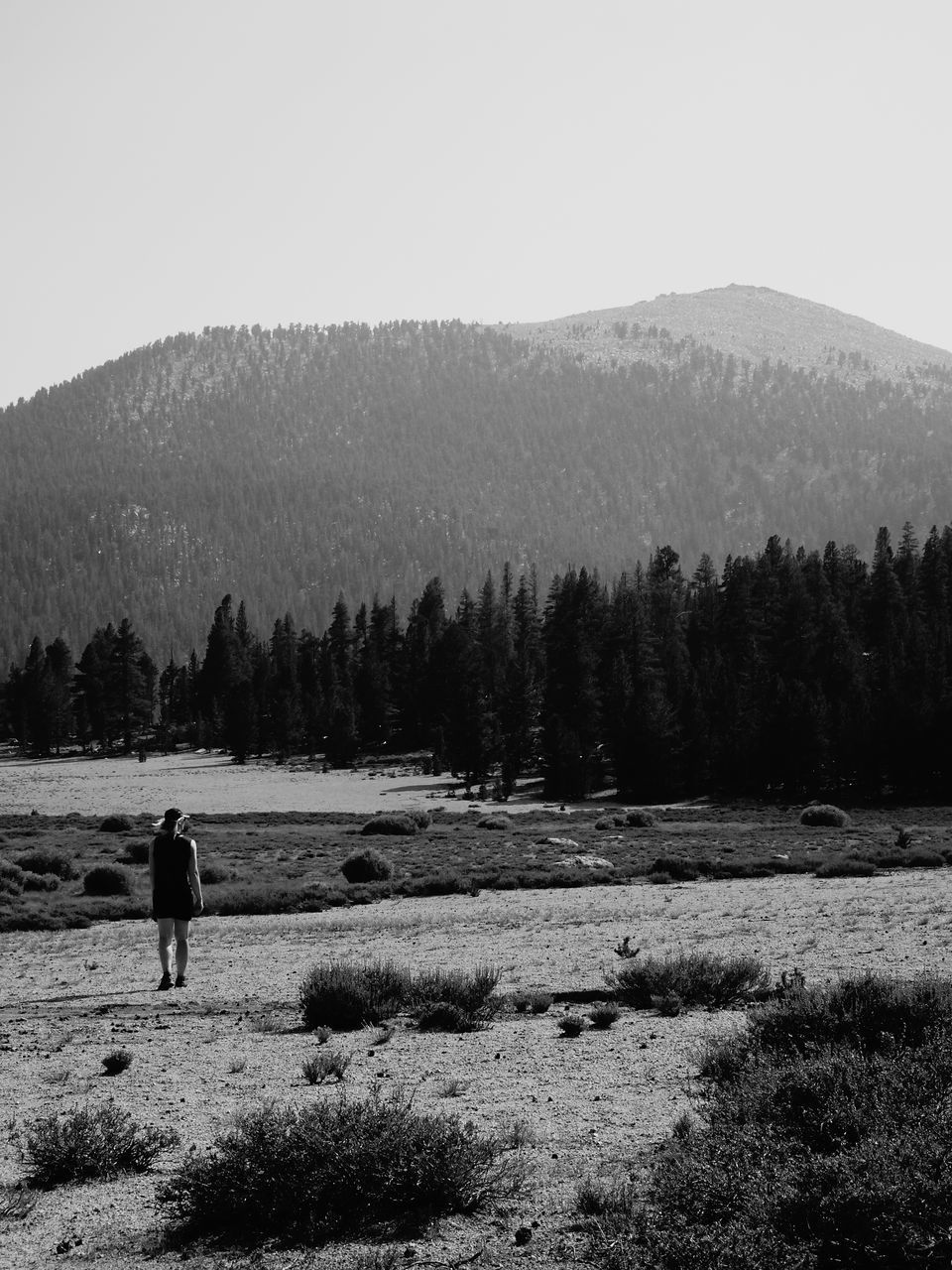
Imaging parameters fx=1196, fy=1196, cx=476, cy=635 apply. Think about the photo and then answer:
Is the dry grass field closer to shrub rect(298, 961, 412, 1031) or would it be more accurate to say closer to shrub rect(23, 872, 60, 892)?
shrub rect(298, 961, 412, 1031)

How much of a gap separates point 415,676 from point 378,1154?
107286mm

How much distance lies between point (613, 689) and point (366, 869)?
54.7m

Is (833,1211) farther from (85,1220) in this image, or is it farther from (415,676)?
(415,676)

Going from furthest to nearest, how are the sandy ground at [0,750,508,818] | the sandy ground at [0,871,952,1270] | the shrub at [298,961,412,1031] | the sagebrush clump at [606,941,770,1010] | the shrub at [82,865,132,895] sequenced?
the sandy ground at [0,750,508,818]
the shrub at [82,865,132,895]
the sagebrush clump at [606,941,770,1010]
the shrub at [298,961,412,1031]
the sandy ground at [0,871,952,1270]

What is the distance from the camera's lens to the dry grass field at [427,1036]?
6543 millimetres

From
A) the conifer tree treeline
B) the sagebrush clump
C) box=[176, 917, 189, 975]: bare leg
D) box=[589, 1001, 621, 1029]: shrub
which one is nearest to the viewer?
box=[589, 1001, 621, 1029]: shrub

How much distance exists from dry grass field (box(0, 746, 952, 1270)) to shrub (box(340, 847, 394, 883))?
4.41 metres

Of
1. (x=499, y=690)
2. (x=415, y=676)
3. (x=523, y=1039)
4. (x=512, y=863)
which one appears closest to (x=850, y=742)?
(x=499, y=690)

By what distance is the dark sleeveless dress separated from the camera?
15.2 meters

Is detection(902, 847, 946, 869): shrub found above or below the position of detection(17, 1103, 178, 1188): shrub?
below

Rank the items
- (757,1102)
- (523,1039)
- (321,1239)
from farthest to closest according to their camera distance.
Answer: (523,1039)
(757,1102)
(321,1239)

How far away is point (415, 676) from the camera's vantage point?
114 meters

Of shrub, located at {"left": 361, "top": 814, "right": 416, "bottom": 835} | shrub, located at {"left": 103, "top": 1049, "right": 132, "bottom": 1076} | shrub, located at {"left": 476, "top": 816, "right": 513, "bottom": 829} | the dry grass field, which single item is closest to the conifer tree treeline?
shrub, located at {"left": 476, "top": 816, "right": 513, "bottom": 829}

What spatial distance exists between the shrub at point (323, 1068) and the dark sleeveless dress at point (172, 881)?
5.70m
